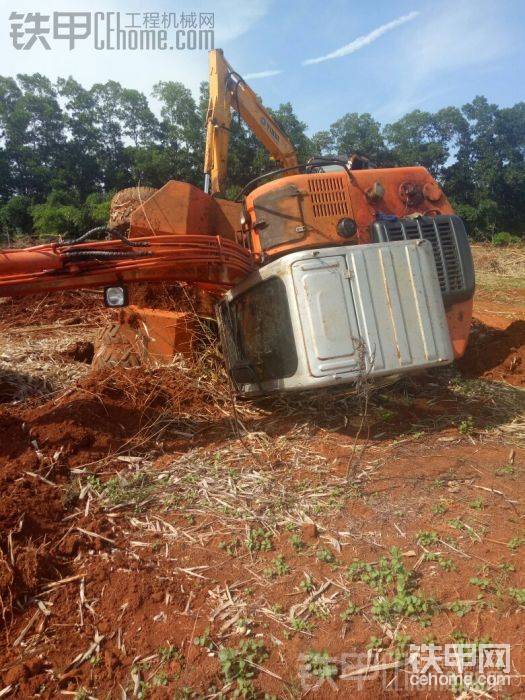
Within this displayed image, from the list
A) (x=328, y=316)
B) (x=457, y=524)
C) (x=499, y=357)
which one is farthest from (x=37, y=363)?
(x=499, y=357)

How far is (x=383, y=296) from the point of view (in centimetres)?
357

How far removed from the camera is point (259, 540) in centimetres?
280

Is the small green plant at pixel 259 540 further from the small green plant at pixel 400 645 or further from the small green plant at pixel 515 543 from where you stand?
the small green plant at pixel 515 543

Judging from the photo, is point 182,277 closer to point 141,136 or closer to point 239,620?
point 239,620

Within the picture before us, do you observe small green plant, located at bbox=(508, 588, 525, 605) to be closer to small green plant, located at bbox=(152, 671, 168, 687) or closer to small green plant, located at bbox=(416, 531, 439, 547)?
small green plant, located at bbox=(416, 531, 439, 547)

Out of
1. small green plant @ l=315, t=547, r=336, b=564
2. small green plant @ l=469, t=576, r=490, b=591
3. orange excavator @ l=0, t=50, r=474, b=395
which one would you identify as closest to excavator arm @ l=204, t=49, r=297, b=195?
orange excavator @ l=0, t=50, r=474, b=395

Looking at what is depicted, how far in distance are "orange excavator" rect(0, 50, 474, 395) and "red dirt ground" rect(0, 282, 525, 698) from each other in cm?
63

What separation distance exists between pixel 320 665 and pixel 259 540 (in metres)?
0.83

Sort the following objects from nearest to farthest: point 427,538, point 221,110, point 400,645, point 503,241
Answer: point 400,645, point 427,538, point 221,110, point 503,241

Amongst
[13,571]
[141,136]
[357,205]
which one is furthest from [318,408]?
[141,136]

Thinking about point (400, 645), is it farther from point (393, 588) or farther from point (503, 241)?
point (503, 241)

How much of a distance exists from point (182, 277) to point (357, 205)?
195cm

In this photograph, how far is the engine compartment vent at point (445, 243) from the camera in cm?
439

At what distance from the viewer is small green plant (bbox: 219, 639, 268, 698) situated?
77.0 inches
